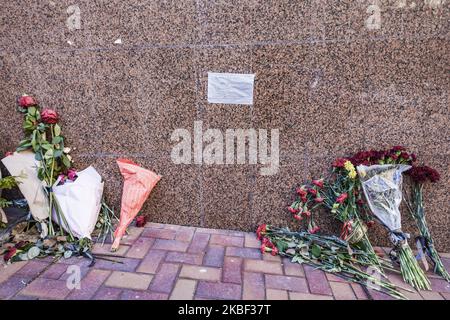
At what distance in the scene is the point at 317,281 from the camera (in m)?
1.93

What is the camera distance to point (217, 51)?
2.35 meters

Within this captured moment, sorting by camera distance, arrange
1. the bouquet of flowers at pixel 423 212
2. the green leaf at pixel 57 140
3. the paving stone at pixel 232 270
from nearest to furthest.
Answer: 1. the paving stone at pixel 232 270
2. the bouquet of flowers at pixel 423 212
3. the green leaf at pixel 57 140

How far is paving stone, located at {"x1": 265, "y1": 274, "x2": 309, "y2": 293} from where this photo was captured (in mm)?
1847

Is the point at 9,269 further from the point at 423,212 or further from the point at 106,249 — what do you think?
the point at 423,212

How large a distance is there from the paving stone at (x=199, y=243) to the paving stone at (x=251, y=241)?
1.07 feet

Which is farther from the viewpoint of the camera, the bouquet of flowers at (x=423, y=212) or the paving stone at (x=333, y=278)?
the bouquet of flowers at (x=423, y=212)

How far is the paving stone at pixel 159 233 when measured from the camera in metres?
2.41

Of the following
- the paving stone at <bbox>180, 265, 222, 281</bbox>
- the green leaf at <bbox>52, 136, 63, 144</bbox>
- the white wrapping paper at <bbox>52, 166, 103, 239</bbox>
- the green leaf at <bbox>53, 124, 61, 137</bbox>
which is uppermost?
the green leaf at <bbox>53, 124, 61, 137</bbox>

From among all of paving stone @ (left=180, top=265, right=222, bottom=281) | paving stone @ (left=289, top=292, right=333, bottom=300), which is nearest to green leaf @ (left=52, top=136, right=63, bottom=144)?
paving stone @ (left=180, top=265, right=222, bottom=281)

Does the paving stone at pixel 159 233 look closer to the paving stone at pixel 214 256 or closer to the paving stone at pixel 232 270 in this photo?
the paving stone at pixel 214 256

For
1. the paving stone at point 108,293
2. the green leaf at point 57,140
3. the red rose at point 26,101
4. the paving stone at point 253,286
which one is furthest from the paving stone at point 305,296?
the red rose at point 26,101

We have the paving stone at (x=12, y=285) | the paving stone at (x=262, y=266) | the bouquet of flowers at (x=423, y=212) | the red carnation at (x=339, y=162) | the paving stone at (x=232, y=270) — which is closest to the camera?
the paving stone at (x=12, y=285)

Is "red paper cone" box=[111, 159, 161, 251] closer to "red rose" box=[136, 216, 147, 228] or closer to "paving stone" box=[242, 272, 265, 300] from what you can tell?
"red rose" box=[136, 216, 147, 228]

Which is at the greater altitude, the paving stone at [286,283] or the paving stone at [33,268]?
the paving stone at [33,268]
